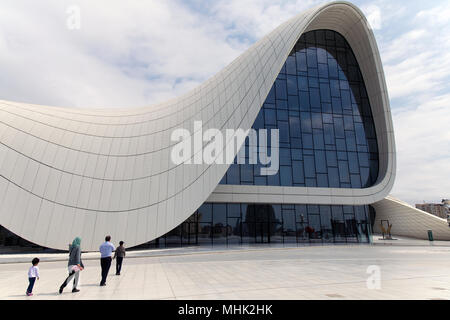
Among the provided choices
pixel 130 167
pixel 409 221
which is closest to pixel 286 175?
pixel 130 167

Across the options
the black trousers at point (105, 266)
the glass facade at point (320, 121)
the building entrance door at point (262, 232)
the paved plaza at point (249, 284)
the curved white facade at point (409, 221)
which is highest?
the glass facade at point (320, 121)

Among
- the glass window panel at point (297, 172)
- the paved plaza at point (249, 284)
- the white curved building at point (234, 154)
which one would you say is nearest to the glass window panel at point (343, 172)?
the white curved building at point (234, 154)

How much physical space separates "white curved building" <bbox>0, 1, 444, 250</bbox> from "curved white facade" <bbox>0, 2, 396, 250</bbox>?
8 cm

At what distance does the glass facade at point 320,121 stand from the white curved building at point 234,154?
114 millimetres

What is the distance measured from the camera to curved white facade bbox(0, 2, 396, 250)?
1692 centimetres

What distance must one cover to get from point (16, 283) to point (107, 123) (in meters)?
16.3

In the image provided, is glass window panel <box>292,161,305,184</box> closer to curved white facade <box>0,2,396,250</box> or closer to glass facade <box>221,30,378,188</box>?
glass facade <box>221,30,378,188</box>

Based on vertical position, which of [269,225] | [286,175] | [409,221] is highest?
[286,175]

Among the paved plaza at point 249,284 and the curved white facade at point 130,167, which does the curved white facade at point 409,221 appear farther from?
the paved plaza at point 249,284

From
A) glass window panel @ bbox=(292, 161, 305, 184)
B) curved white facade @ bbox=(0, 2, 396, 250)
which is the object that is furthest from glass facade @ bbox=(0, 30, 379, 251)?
curved white facade @ bbox=(0, 2, 396, 250)

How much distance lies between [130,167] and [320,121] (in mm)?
18474

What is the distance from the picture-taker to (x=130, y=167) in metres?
19.8

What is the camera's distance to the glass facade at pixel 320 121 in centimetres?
2558

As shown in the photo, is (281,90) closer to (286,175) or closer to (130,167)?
(286,175)
